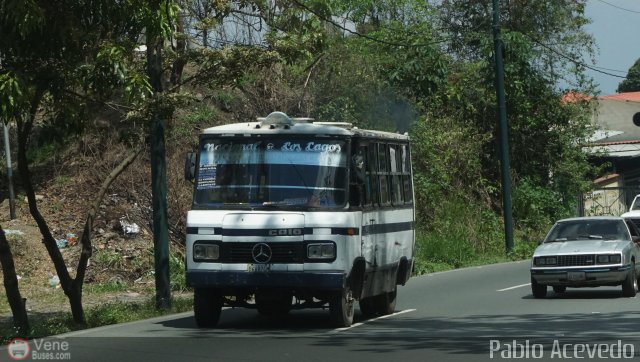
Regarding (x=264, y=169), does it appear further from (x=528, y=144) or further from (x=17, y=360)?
(x=528, y=144)

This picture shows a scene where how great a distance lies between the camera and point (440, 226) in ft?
113

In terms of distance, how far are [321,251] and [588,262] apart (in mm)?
A: 7226

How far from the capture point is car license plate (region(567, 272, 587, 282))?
66.2 ft

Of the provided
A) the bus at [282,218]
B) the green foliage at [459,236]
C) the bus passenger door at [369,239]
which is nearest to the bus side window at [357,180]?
the bus at [282,218]

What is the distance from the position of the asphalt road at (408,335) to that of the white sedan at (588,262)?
1.20 ft

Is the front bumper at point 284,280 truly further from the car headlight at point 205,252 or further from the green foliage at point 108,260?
the green foliage at point 108,260

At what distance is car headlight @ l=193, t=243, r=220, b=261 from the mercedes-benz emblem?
54cm

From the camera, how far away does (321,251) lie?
14.9 meters

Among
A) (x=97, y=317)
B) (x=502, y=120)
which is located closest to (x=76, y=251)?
(x=97, y=317)

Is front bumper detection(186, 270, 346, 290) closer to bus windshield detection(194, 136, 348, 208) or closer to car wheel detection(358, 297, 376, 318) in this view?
bus windshield detection(194, 136, 348, 208)

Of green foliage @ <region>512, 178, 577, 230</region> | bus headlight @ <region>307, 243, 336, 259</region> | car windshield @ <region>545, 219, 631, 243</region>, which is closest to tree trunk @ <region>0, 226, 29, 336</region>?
bus headlight @ <region>307, 243, 336, 259</region>

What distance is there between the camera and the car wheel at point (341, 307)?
1513 centimetres

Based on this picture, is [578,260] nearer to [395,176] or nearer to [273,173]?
[395,176]

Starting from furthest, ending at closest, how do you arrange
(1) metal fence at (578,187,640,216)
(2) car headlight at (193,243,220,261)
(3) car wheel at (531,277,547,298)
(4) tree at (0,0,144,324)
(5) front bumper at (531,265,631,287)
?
(1) metal fence at (578,187,640,216) → (3) car wheel at (531,277,547,298) → (5) front bumper at (531,265,631,287) → (2) car headlight at (193,243,220,261) → (4) tree at (0,0,144,324)
